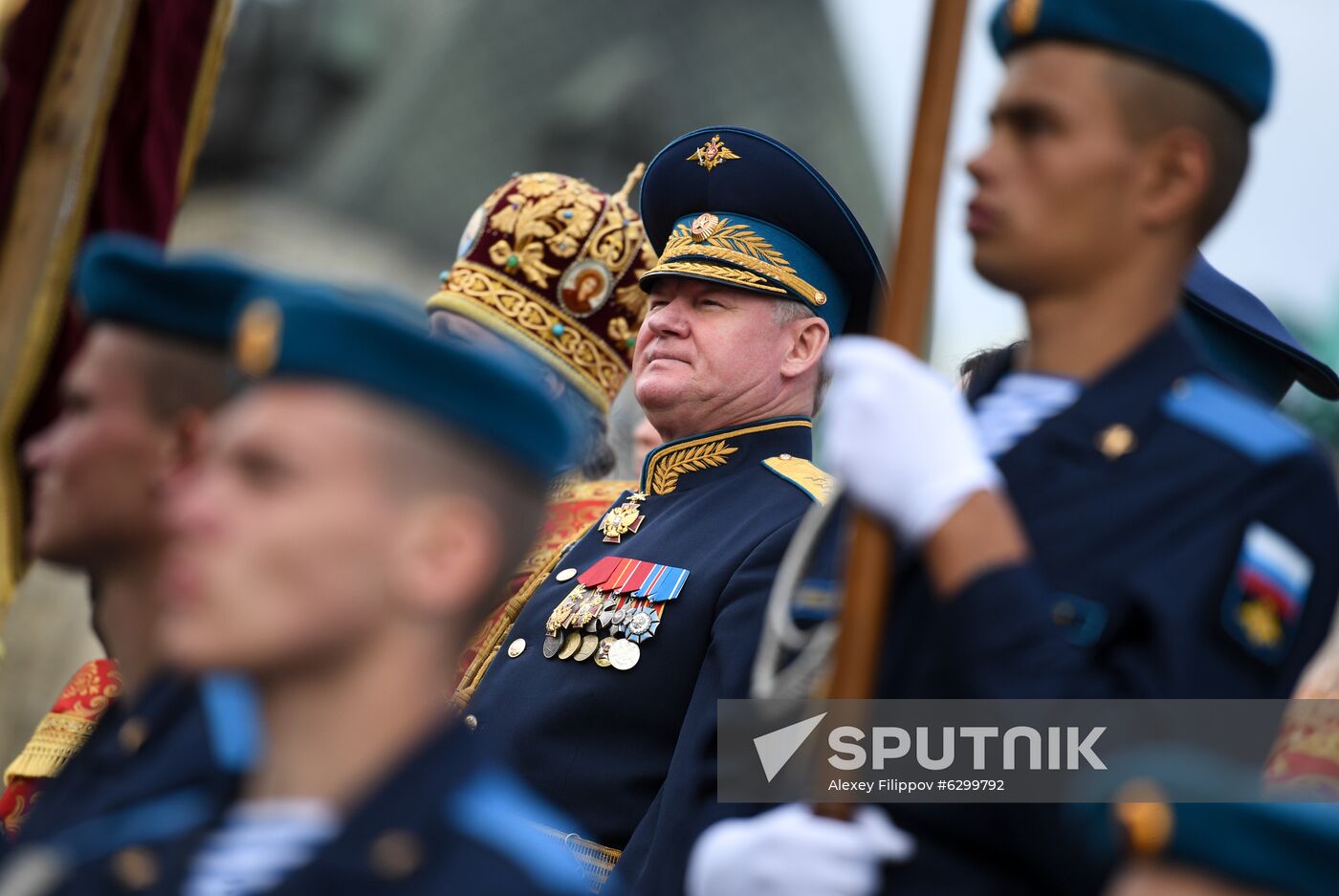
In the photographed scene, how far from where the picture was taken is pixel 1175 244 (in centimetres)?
283

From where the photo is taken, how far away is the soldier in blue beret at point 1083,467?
2.54m

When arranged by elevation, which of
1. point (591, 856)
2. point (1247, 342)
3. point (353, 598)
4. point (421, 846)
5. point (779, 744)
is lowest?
point (591, 856)

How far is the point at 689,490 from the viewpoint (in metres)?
4.66

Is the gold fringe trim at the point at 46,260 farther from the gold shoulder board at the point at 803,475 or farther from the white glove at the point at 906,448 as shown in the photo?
the white glove at the point at 906,448

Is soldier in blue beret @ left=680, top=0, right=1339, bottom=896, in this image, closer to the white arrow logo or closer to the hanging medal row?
the white arrow logo

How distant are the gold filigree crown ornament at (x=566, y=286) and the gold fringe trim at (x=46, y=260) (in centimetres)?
123

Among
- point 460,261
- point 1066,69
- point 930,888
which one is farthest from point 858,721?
point 460,261

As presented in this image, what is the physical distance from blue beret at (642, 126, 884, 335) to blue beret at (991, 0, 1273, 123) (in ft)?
6.12

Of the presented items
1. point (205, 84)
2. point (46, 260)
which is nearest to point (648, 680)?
point (46, 260)

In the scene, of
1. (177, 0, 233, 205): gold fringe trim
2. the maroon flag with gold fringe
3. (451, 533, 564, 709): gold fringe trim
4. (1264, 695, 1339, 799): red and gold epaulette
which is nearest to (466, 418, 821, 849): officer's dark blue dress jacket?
(451, 533, 564, 709): gold fringe trim

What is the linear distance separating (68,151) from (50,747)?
141 centimetres

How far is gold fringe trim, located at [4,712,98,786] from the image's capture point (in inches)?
165

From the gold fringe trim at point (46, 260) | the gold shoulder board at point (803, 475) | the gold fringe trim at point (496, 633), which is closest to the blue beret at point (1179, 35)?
the gold shoulder board at point (803, 475)

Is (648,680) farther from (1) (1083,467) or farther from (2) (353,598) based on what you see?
(2) (353,598)
